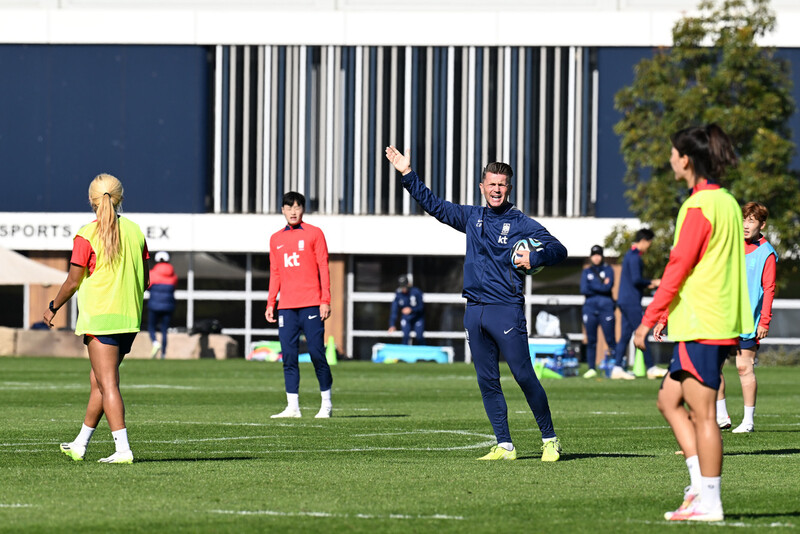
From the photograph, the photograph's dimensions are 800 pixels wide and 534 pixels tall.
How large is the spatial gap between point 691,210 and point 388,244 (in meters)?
36.0

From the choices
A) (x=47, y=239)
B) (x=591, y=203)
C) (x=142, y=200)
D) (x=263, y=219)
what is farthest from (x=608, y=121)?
(x=47, y=239)

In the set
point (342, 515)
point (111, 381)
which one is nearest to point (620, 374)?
point (111, 381)

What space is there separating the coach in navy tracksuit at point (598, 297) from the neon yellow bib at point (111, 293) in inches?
636

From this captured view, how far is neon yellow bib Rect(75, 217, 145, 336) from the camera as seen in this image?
32.1 feet

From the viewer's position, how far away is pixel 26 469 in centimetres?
950

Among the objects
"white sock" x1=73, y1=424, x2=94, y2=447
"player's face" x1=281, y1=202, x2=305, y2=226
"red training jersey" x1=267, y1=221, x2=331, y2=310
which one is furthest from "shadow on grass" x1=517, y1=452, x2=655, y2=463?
"player's face" x1=281, y1=202, x2=305, y2=226

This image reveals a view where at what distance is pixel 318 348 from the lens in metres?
14.9

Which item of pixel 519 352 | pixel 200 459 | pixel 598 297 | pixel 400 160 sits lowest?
pixel 200 459

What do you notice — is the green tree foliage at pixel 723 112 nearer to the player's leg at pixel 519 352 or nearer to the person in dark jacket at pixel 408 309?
the person in dark jacket at pixel 408 309

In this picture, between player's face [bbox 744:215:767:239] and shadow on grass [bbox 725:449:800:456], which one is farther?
player's face [bbox 744:215:767:239]

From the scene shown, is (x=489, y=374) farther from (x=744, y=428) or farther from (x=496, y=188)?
(x=744, y=428)

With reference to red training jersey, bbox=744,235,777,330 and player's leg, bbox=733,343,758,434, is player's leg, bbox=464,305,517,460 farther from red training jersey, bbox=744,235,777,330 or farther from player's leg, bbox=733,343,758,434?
player's leg, bbox=733,343,758,434

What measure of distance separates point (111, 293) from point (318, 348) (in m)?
5.19

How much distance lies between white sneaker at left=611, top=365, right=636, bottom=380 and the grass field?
6588mm
